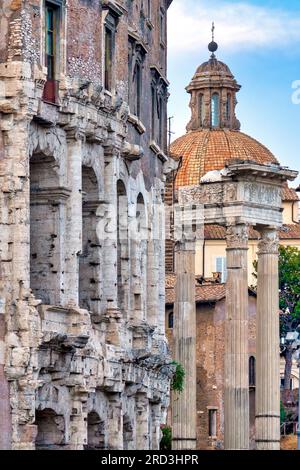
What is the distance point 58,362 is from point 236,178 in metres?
31.1

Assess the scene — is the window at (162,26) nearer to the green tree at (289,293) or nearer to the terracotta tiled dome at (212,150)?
the terracotta tiled dome at (212,150)

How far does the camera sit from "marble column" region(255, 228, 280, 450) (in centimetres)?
8644

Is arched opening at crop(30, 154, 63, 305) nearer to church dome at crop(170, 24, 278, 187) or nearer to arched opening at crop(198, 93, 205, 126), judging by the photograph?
church dome at crop(170, 24, 278, 187)

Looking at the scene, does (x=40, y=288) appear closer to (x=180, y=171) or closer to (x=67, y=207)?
(x=67, y=207)

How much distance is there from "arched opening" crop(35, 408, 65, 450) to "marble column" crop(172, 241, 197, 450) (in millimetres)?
29673

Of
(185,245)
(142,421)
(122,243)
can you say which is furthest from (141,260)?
(185,245)

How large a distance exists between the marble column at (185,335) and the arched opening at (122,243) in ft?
74.1

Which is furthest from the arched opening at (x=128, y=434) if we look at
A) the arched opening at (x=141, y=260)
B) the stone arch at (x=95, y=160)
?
the stone arch at (x=95, y=160)

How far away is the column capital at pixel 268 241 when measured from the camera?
3410 inches

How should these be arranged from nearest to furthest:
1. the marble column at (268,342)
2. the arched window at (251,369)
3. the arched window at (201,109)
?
the marble column at (268,342), the arched window at (251,369), the arched window at (201,109)

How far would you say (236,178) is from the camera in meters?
85.1

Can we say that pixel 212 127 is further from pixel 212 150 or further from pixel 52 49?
pixel 52 49

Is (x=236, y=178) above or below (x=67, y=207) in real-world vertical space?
above
